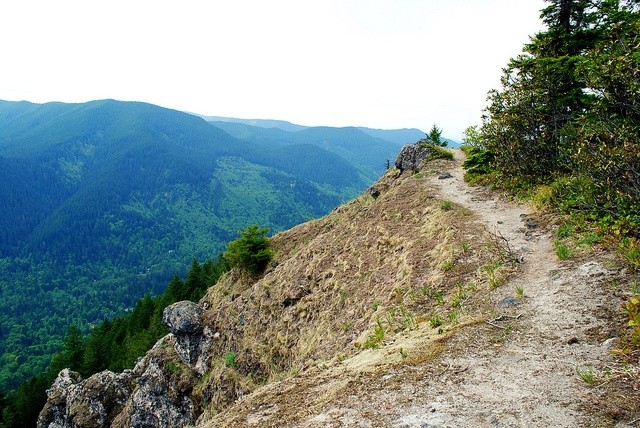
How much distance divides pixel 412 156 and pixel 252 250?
575 inches

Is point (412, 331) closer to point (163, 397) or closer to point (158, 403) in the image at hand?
point (163, 397)

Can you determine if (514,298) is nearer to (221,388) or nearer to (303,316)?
(303,316)

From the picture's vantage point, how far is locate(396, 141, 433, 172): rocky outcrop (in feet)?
98.8

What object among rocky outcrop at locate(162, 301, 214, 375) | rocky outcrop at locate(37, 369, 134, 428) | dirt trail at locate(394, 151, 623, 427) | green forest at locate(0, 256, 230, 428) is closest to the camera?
dirt trail at locate(394, 151, 623, 427)

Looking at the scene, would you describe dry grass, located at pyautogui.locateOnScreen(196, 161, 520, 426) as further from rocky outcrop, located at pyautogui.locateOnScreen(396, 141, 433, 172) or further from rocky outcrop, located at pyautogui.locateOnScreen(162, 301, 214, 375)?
rocky outcrop, located at pyautogui.locateOnScreen(396, 141, 433, 172)

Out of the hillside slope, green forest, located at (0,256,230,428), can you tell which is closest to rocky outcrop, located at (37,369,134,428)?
the hillside slope

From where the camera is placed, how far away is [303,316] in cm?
2008

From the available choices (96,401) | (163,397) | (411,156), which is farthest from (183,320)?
(411,156)

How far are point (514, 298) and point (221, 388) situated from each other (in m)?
17.7

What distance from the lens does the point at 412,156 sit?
30.5m

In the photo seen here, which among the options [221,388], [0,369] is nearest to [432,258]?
[221,388]

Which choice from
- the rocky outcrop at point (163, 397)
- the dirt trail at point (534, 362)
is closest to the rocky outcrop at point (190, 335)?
the rocky outcrop at point (163, 397)

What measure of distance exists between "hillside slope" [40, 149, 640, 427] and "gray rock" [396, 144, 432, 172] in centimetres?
151

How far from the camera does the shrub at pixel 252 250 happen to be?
28.5 meters
